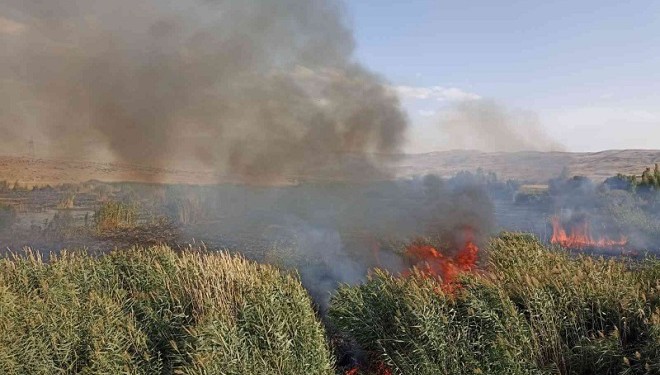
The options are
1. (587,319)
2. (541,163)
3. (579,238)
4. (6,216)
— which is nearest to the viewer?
(587,319)

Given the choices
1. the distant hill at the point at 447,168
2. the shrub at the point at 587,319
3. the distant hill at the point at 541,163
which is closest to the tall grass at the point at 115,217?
the distant hill at the point at 447,168

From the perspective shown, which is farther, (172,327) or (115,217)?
(115,217)

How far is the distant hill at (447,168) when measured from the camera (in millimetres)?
35181

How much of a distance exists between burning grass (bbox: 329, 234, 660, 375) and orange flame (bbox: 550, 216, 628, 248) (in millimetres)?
14531

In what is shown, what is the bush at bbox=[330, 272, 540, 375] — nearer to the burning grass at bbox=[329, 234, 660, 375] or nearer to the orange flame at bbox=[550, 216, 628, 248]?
the burning grass at bbox=[329, 234, 660, 375]

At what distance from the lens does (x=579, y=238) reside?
24609 mm

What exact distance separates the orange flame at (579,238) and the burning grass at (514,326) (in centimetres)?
1453

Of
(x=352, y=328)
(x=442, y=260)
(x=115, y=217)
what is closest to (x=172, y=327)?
(x=352, y=328)

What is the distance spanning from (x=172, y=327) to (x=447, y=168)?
113m

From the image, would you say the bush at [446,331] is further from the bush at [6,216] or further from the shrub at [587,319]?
the bush at [6,216]

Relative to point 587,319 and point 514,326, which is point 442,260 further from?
point 514,326

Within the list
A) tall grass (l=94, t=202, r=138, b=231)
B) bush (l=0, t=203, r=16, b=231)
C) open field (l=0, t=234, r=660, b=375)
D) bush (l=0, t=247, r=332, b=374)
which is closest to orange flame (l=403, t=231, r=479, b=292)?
open field (l=0, t=234, r=660, b=375)

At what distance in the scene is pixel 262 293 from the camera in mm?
9094

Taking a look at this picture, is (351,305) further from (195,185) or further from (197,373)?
(195,185)
